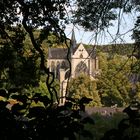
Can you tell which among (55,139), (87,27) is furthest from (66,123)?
(87,27)

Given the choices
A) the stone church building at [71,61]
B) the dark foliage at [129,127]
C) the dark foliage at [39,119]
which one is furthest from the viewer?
the stone church building at [71,61]

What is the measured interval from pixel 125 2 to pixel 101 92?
51.5m

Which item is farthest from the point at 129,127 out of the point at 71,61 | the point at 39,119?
the point at 71,61

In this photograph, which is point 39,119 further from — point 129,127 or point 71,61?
point 71,61

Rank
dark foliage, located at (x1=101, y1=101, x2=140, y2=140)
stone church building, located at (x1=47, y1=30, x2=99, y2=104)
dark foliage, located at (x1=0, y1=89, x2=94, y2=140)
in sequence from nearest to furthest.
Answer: dark foliage, located at (x1=0, y1=89, x2=94, y2=140), dark foliage, located at (x1=101, y1=101, x2=140, y2=140), stone church building, located at (x1=47, y1=30, x2=99, y2=104)

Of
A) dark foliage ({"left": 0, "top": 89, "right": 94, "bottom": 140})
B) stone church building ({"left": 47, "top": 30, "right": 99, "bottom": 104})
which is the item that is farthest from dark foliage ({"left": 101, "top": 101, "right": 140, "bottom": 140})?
stone church building ({"left": 47, "top": 30, "right": 99, "bottom": 104})

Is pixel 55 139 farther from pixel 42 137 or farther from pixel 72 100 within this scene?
pixel 72 100

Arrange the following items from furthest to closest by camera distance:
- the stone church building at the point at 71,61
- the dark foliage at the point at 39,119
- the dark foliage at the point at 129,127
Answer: the stone church building at the point at 71,61
the dark foliage at the point at 129,127
the dark foliage at the point at 39,119

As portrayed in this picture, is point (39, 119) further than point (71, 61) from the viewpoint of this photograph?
No

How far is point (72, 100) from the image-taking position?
2373 mm

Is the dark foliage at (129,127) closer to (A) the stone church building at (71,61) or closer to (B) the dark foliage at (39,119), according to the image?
(B) the dark foliage at (39,119)

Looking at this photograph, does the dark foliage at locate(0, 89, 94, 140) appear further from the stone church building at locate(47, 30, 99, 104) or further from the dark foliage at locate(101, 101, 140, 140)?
the stone church building at locate(47, 30, 99, 104)

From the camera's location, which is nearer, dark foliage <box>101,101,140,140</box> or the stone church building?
dark foliage <box>101,101,140,140</box>

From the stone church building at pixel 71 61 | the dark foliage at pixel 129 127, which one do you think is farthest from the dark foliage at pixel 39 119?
the stone church building at pixel 71 61
